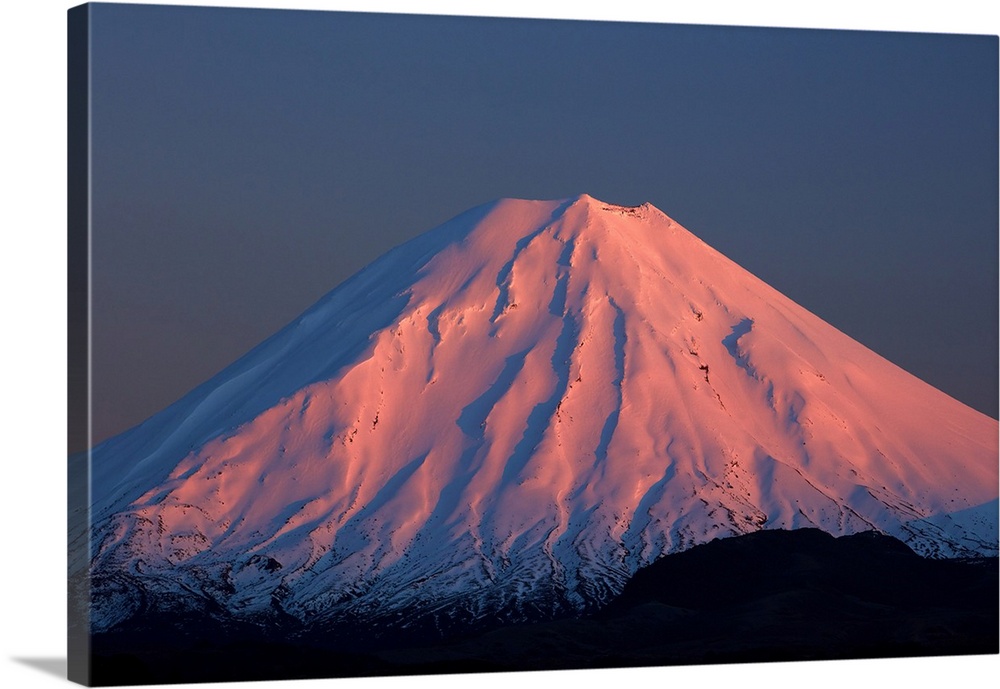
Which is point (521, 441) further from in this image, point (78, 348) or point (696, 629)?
point (78, 348)

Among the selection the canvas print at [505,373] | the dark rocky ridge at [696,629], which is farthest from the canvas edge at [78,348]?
the dark rocky ridge at [696,629]

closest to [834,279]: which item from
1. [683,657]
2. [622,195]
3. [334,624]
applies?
[622,195]

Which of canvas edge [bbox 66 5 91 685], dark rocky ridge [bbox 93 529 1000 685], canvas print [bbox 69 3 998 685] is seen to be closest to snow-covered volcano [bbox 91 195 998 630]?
canvas print [bbox 69 3 998 685]

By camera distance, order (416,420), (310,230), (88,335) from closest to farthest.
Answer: (88,335) < (310,230) < (416,420)

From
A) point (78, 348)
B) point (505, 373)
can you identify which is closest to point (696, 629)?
point (505, 373)

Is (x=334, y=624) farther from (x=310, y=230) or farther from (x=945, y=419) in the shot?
(x=945, y=419)

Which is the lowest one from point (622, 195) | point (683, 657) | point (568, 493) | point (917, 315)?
point (683, 657)

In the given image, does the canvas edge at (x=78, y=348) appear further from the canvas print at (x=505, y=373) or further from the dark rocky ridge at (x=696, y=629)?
the dark rocky ridge at (x=696, y=629)
